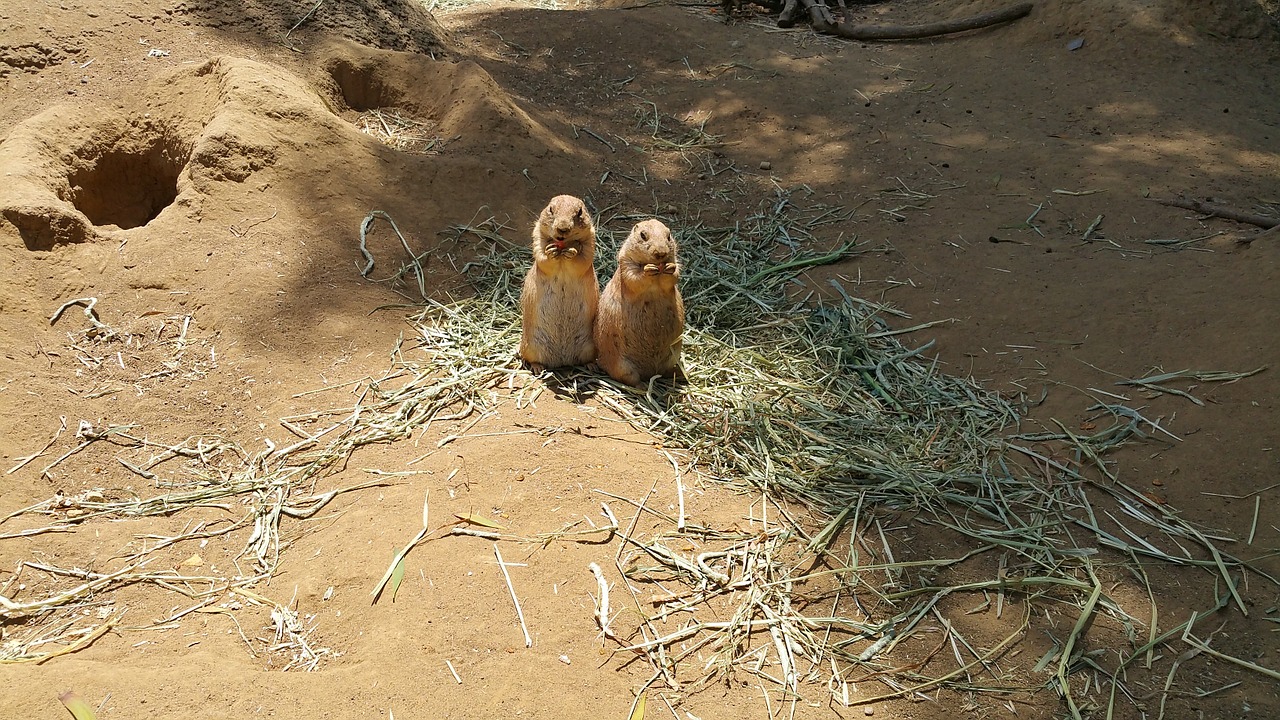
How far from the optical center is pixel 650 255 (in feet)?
14.8

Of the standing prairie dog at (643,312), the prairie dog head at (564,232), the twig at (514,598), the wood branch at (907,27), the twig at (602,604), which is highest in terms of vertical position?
the wood branch at (907,27)

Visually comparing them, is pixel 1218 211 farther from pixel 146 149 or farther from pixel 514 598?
pixel 146 149

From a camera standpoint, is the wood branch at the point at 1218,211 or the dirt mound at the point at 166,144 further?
the wood branch at the point at 1218,211

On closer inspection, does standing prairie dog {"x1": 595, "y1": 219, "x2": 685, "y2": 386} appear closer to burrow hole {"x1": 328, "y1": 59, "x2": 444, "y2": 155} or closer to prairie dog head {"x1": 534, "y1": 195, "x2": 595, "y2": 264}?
prairie dog head {"x1": 534, "y1": 195, "x2": 595, "y2": 264}

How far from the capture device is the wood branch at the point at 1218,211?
20.3 feet

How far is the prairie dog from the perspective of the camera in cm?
466

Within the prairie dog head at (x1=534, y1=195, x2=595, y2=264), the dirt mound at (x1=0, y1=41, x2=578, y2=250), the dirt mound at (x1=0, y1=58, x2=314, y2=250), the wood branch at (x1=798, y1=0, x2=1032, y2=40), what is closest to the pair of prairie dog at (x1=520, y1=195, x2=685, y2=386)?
the prairie dog head at (x1=534, y1=195, x2=595, y2=264)

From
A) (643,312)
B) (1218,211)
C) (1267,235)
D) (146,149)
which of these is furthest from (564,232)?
(1218,211)

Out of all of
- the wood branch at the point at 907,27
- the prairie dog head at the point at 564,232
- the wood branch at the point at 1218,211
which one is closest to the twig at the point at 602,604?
the prairie dog head at the point at 564,232

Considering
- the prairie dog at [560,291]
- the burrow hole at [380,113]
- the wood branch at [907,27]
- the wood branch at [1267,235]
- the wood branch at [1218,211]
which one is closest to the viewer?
the prairie dog at [560,291]

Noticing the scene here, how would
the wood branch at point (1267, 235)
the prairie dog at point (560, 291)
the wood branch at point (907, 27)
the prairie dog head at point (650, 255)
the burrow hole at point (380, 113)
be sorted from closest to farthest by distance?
the prairie dog head at point (650, 255) → the prairie dog at point (560, 291) → the wood branch at point (1267, 235) → the burrow hole at point (380, 113) → the wood branch at point (907, 27)

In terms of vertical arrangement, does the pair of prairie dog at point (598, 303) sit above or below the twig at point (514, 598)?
above

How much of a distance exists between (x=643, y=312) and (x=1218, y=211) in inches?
184

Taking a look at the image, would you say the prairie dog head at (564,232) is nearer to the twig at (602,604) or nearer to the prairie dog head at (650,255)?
the prairie dog head at (650,255)
